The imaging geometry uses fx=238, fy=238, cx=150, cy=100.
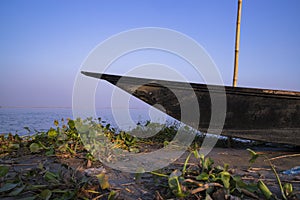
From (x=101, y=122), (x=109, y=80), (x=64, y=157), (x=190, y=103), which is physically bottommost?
(x=64, y=157)

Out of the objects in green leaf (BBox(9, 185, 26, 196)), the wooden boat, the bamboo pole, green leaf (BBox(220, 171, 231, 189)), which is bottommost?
green leaf (BBox(9, 185, 26, 196))

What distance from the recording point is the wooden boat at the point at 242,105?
2.34 meters

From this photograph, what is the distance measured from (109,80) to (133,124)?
2.14 feet

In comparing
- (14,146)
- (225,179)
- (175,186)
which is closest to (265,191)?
(225,179)

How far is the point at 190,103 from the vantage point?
8.34ft

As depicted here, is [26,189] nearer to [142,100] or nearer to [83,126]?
[83,126]

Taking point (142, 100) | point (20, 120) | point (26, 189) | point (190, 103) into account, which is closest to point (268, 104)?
point (190, 103)

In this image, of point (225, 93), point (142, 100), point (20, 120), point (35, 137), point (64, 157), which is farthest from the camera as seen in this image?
point (20, 120)

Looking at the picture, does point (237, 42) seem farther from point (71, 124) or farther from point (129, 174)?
point (129, 174)

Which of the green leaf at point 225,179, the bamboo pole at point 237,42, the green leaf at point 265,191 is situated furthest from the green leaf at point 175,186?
the bamboo pole at point 237,42

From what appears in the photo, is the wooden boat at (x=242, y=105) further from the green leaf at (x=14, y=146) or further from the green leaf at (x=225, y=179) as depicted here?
the green leaf at (x=225, y=179)

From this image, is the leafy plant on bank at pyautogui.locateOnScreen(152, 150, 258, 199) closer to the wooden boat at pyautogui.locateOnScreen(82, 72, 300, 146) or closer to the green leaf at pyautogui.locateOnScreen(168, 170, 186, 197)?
the green leaf at pyautogui.locateOnScreen(168, 170, 186, 197)

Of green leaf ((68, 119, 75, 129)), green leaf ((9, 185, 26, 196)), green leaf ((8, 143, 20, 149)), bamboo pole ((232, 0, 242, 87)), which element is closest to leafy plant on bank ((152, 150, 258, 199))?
green leaf ((9, 185, 26, 196))

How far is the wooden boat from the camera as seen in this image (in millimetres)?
2340
